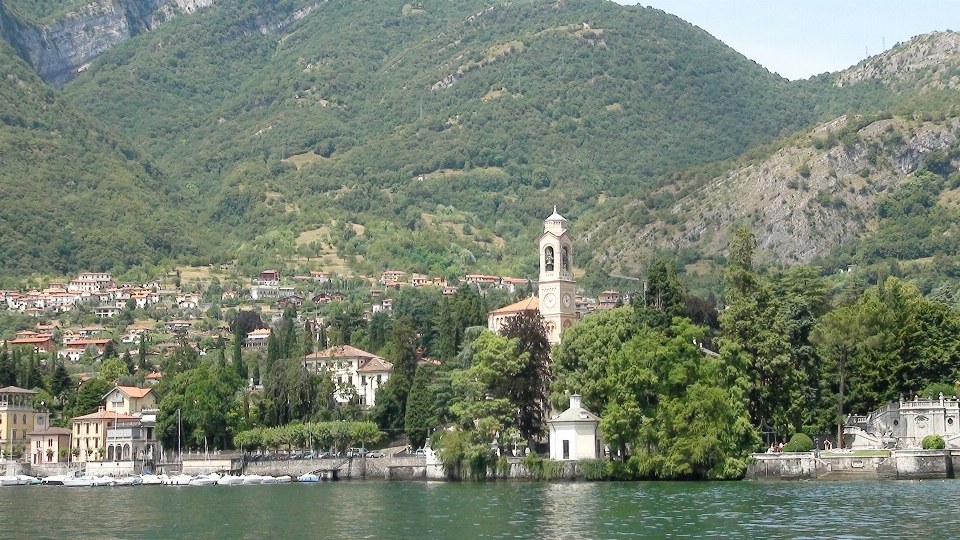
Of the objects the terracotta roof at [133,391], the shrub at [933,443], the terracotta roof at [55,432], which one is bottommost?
the shrub at [933,443]

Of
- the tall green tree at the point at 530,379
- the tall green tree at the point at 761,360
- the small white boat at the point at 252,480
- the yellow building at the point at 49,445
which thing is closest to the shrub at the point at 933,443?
the tall green tree at the point at 761,360

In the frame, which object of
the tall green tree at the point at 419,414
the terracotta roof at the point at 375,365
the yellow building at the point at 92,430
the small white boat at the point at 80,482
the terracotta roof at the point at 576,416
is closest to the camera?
the terracotta roof at the point at 576,416

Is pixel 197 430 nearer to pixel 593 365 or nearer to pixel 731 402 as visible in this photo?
pixel 593 365

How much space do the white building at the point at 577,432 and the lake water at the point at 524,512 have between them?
3430 mm

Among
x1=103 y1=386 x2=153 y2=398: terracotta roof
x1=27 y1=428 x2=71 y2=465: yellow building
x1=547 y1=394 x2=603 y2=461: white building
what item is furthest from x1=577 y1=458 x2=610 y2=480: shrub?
x1=103 y1=386 x2=153 y2=398: terracotta roof

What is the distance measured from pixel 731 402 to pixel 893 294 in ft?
81.2

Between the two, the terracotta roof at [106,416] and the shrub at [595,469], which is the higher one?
the terracotta roof at [106,416]

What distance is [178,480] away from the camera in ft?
369

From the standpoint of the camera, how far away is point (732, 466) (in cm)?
8544

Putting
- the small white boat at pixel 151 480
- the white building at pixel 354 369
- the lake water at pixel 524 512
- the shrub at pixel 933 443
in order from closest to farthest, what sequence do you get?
the lake water at pixel 524 512 → the shrub at pixel 933 443 → the small white boat at pixel 151 480 → the white building at pixel 354 369

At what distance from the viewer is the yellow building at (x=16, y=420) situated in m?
136

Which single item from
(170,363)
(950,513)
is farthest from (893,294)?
(170,363)

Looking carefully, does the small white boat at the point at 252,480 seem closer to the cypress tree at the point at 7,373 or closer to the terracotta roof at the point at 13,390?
the terracotta roof at the point at 13,390

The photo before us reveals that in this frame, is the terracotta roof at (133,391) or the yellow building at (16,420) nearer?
the yellow building at (16,420)
